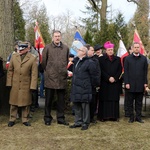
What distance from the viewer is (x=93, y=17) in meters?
36.4

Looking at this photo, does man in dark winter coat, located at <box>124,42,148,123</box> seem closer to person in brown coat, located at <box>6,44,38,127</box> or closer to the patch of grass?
the patch of grass

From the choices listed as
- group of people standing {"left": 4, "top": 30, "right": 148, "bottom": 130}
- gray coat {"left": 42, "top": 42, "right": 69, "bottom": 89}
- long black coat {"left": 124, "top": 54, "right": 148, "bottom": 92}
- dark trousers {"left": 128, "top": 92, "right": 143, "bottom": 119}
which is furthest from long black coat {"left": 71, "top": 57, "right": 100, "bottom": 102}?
dark trousers {"left": 128, "top": 92, "right": 143, "bottom": 119}

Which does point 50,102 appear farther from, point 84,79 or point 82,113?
point 84,79

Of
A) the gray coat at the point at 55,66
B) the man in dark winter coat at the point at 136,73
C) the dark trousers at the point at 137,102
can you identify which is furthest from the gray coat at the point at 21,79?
the dark trousers at the point at 137,102

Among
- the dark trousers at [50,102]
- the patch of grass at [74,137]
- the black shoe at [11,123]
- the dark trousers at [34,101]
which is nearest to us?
the patch of grass at [74,137]

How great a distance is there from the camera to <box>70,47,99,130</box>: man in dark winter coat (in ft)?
20.0

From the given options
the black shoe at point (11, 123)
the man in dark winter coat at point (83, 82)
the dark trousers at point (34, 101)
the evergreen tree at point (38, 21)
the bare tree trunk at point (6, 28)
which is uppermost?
the evergreen tree at point (38, 21)

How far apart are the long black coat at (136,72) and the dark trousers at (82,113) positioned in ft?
4.23

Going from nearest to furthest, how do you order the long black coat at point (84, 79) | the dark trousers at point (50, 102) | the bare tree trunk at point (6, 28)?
the long black coat at point (84, 79), the dark trousers at point (50, 102), the bare tree trunk at point (6, 28)

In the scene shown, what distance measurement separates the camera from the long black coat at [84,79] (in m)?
6.11

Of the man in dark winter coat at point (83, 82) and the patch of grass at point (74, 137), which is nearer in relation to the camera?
the patch of grass at point (74, 137)

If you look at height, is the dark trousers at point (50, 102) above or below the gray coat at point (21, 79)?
below

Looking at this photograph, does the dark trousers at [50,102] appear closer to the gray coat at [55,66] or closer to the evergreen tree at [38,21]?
the gray coat at [55,66]

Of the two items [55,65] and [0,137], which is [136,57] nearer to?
[55,65]
